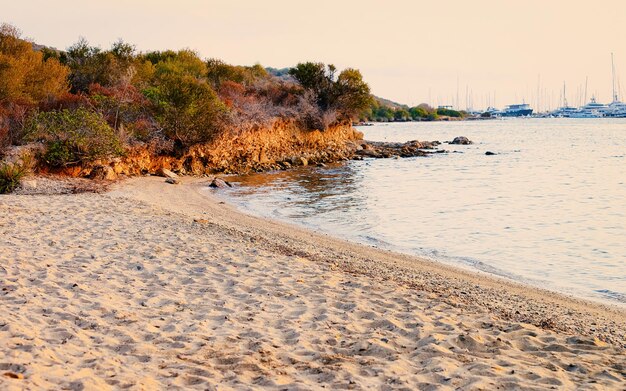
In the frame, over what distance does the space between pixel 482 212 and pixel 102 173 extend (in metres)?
15.6

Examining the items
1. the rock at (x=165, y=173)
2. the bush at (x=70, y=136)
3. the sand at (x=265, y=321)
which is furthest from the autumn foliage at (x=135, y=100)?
the sand at (x=265, y=321)

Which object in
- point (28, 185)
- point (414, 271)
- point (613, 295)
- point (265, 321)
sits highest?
point (28, 185)

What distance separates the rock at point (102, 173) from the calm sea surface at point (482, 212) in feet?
17.3

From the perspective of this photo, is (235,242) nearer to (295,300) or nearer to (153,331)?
(295,300)

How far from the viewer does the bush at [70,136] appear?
23.3 meters

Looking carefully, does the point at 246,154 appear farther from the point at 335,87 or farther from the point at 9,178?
the point at 9,178

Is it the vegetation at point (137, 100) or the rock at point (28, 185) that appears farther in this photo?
the vegetation at point (137, 100)

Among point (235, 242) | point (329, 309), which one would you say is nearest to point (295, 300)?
point (329, 309)

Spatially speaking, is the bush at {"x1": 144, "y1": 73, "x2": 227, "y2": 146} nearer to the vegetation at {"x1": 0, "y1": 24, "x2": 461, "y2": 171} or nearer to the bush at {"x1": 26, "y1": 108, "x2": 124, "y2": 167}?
the vegetation at {"x1": 0, "y1": 24, "x2": 461, "y2": 171}

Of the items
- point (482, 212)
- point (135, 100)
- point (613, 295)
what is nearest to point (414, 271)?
point (613, 295)

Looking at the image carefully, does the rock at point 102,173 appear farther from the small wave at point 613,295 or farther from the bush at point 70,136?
the small wave at point 613,295

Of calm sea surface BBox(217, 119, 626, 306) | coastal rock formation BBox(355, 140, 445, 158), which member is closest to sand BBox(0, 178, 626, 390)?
calm sea surface BBox(217, 119, 626, 306)

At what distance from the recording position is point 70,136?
929 inches

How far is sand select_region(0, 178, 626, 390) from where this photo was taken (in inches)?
229
